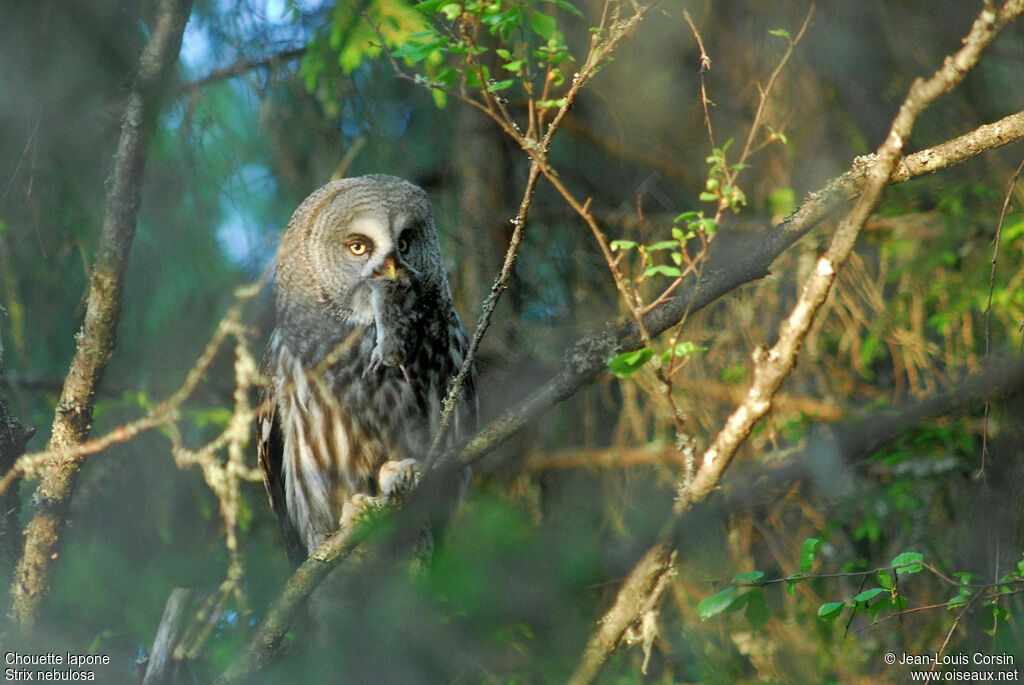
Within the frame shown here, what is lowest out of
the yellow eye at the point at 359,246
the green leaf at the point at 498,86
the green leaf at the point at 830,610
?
the green leaf at the point at 830,610

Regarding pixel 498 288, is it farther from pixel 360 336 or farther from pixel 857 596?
pixel 360 336

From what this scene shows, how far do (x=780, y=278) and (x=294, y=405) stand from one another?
198 centimetres

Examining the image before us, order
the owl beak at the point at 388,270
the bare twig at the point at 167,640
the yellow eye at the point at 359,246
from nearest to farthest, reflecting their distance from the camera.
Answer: the bare twig at the point at 167,640
the owl beak at the point at 388,270
the yellow eye at the point at 359,246

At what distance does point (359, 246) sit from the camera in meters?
2.83

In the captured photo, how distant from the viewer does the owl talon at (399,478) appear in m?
2.04

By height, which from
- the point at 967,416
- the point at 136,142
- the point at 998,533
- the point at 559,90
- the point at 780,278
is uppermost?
the point at 559,90

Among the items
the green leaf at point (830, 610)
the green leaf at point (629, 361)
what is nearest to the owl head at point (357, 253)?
the green leaf at point (629, 361)

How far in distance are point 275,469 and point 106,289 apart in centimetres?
115

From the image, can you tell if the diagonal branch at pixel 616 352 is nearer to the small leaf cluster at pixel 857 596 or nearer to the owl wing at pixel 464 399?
the small leaf cluster at pixel 857 596

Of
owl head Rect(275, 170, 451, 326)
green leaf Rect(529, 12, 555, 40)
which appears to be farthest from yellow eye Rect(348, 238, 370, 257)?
green leaf Rect(529, 12, 555, 40)

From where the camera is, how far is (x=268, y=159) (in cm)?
320

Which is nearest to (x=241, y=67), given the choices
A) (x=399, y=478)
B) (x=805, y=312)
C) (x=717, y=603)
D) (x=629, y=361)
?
(x=399, y=478)

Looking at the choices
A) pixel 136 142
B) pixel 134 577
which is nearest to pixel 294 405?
pixel 134 577

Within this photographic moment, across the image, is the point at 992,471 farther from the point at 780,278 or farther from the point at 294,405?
the point at 294,405
